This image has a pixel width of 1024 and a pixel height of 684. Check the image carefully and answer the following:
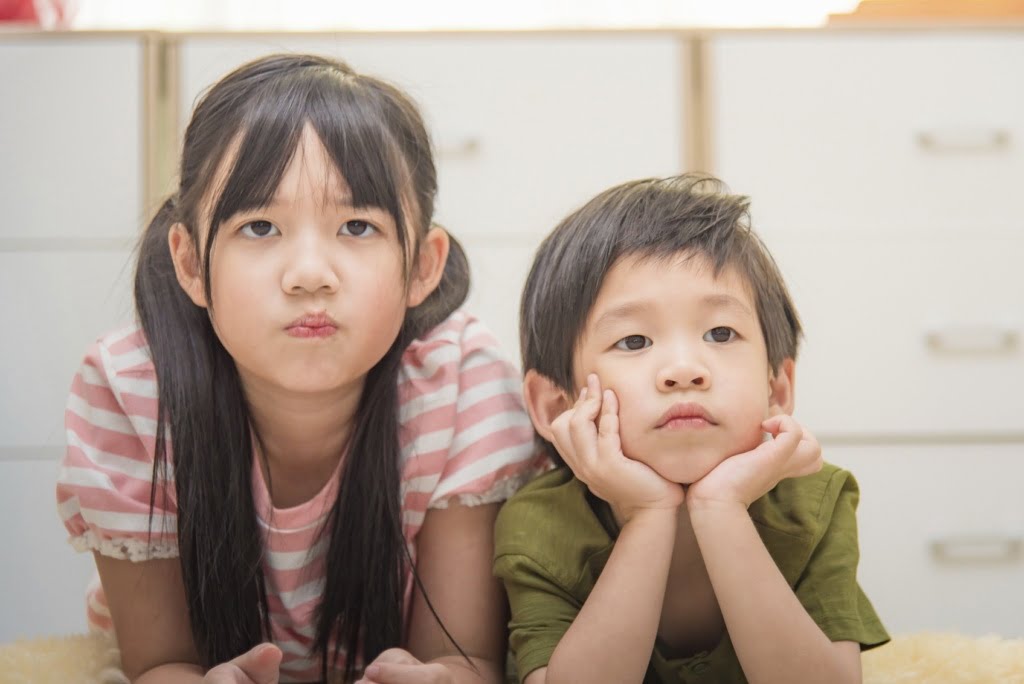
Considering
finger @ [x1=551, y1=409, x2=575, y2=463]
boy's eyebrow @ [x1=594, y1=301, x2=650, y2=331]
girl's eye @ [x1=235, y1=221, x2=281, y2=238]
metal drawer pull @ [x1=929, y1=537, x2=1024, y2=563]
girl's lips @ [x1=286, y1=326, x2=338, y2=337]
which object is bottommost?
metal drawer pull @ [x1=929, y1=537, x2=1024, y2=563]

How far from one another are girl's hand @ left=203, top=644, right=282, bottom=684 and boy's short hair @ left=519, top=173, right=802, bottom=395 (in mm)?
297

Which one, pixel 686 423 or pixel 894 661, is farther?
pixel 894 661

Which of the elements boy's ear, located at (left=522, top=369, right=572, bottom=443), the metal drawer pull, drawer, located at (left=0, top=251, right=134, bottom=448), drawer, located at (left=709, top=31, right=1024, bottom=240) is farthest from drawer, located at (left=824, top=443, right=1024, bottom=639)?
drawer, located at (left=0, top=251, right=134, bottom=448)

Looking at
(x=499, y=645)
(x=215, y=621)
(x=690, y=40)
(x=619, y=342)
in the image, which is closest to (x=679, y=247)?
(x=619, y=342)

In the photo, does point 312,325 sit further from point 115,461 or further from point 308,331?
point 115,461

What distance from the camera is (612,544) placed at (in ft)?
2.85

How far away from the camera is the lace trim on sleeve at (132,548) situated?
91cm

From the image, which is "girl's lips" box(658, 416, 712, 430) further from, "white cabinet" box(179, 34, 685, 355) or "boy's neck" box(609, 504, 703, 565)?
"white cabinet" box(179, 34, 685, 355)

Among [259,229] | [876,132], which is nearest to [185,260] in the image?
[259,229]

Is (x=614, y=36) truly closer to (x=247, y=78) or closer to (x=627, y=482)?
(x=247, y=78)

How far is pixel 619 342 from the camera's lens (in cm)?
82

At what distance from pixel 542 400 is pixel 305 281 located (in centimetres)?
22

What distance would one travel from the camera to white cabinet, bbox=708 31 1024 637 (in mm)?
1571

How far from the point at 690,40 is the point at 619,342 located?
874mm
